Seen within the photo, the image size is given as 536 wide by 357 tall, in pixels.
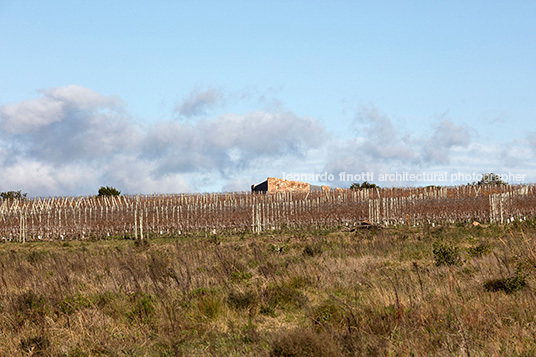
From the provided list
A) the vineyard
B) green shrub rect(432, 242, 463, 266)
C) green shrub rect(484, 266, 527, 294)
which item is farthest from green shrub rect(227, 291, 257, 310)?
the vineyard

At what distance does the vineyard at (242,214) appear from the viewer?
34.0 meters

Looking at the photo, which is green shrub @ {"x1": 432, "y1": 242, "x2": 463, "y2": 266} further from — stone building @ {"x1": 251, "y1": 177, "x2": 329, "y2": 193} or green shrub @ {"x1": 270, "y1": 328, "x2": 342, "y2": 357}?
stone building @ {"x1": 251, "y1": 177, "x2": 329, "y2": 193}

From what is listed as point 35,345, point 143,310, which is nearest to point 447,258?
point 143,310

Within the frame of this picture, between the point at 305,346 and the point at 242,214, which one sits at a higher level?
the point at 242,214

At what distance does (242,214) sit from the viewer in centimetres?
3434

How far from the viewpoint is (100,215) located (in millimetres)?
34719

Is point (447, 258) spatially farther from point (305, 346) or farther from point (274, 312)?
point (305, 346)

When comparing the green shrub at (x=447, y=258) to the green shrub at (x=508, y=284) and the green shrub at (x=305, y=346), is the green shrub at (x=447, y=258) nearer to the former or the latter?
the green shrub at (x=508, y=284)

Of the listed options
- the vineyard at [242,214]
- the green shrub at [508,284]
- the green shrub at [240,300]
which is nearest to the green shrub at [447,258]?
the green shrub at [508,284]

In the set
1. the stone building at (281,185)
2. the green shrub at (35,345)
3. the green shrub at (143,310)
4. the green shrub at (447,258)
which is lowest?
the green shrub at (35,345)

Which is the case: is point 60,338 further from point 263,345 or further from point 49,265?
point 49,265

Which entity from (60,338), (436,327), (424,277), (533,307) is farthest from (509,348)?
(60,338)

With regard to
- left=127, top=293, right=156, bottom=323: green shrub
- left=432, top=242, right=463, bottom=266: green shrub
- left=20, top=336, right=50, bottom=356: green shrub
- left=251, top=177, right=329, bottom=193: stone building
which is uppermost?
left=251, top=177, right=329, bottom=193: stone building

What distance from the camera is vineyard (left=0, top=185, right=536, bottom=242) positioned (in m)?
34.0
